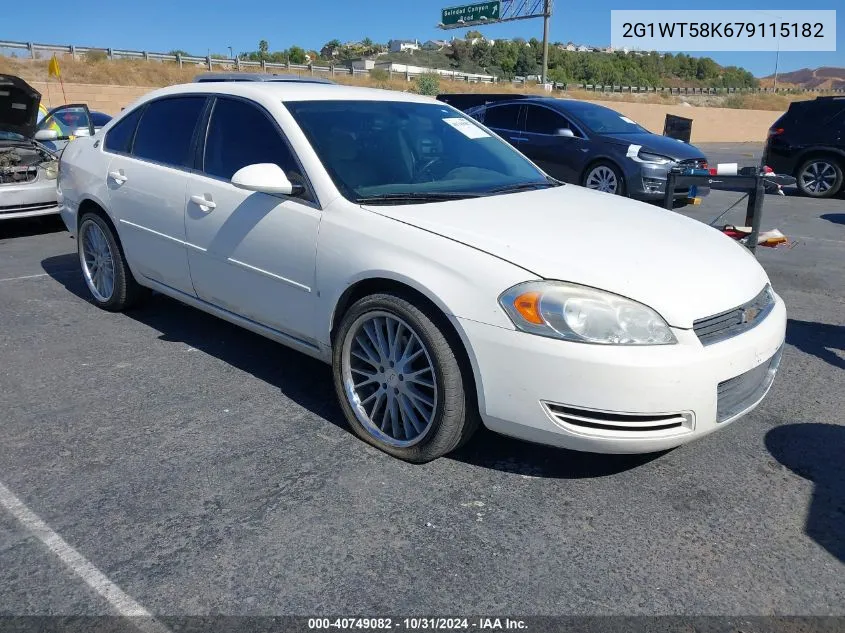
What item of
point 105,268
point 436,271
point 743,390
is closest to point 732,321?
point 743,390

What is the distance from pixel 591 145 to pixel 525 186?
7.07 m

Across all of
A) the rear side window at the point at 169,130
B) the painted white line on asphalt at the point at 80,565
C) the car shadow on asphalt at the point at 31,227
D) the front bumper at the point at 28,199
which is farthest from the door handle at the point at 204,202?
the car shadow on asphalt at the point at 31,227

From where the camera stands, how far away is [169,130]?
179 inches

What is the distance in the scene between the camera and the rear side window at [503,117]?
11.6 meters

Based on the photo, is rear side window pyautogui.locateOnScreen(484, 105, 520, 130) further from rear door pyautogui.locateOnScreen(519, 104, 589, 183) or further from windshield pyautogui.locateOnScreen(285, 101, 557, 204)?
windshield pyautogui.locateOnScreen(285, 101, 557, 204)

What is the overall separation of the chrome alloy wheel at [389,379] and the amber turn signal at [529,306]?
47 cm

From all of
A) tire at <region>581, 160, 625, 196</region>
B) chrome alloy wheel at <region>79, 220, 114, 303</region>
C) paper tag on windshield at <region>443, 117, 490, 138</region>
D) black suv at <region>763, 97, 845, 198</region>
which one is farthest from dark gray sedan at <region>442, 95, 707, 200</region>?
chrome alloy wheel at <region>79, 220, 114, 303</region>

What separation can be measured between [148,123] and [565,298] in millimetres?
3238

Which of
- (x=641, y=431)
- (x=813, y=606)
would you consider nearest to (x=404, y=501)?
(x=641, y=431)

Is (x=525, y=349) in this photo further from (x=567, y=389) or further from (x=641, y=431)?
(x=641, y=431)

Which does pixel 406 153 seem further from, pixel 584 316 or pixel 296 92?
pixel 584 316

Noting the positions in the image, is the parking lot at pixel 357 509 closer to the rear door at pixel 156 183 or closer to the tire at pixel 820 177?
the rear door at pixel 156 183

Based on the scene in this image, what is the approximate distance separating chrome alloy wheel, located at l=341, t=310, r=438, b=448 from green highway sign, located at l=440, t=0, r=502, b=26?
40.1 meters

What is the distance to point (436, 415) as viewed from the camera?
3049 mm
